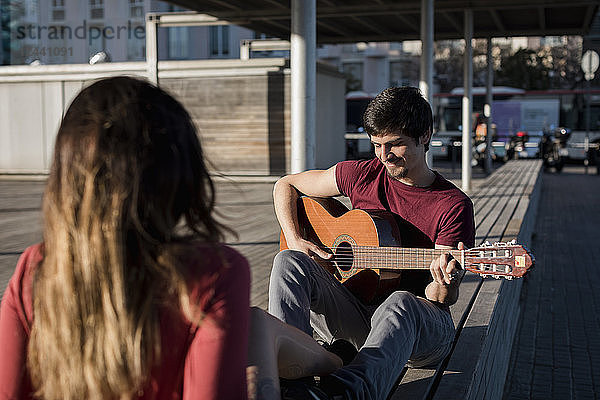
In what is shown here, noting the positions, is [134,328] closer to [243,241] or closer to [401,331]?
[401,331]

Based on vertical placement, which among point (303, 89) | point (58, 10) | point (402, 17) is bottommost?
point (303, 89)

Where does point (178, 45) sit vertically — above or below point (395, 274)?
above

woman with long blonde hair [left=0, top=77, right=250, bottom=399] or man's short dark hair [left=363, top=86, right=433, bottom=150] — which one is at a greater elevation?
man's short dark hair [left=363, top=86, right=433, bottom=150]

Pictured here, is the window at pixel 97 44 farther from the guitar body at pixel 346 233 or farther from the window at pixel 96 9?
the guitar body at pixel 346 233

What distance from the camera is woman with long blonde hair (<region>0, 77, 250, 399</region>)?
152 centimetres

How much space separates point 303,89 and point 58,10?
125 ft

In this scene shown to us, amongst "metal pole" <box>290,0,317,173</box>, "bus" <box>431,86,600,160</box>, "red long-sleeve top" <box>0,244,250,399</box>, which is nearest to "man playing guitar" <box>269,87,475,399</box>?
"red long-sleeve top" <box>0,244,250,399</box>

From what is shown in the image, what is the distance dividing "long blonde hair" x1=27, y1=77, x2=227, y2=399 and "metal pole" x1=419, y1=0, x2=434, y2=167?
428 inches

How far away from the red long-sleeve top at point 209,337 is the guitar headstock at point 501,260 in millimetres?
1409

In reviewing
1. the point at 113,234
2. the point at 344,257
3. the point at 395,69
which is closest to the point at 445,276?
the point at 344,257

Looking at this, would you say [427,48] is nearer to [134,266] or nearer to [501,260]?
[501,260]

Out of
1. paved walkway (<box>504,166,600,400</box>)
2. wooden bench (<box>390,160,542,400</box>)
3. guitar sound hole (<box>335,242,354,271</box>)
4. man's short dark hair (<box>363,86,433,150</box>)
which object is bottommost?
paved walkway (<box>504,166,600,400</box>)

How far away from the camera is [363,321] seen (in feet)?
10.9

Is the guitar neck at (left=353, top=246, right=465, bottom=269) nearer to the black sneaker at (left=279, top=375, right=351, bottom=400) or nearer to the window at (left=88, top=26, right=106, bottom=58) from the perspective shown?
the black sneaker at (left=279, top=375, right=351, bottom=400)
